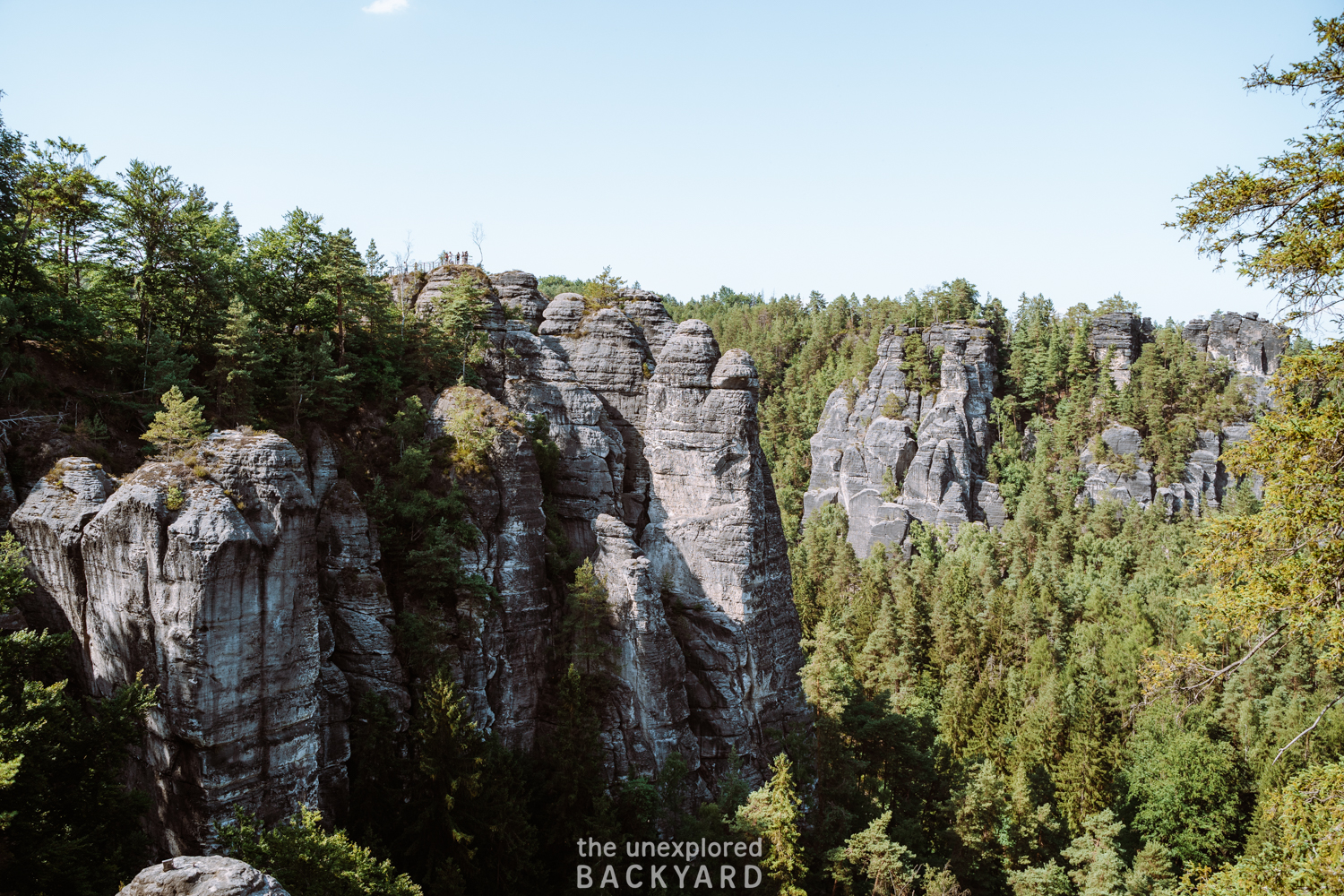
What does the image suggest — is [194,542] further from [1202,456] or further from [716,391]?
[1202,456]

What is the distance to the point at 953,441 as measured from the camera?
76875mm

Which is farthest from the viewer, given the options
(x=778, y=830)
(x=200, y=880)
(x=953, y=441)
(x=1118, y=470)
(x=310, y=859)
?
(x=953, y=441)

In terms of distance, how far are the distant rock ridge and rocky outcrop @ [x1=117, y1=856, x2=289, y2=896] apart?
66935 millimetres

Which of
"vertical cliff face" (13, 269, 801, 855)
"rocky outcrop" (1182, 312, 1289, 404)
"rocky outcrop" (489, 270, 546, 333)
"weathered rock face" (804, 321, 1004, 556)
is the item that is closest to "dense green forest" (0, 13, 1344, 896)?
"vertical cliff face" (13, 269, 801, 855)

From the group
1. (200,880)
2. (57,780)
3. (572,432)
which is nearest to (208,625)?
(57,780)

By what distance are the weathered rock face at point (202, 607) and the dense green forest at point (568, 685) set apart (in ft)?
3.38

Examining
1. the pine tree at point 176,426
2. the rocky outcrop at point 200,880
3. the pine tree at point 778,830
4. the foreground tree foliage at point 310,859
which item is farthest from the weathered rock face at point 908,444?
the rocky outcrop at point 200,880

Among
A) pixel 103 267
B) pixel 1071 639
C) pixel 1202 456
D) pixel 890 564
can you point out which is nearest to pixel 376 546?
pixel 103 267

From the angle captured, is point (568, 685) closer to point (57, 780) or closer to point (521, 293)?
point (57, 780)

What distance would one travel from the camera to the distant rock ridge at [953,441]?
73.8 metres

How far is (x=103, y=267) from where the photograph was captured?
22906mm

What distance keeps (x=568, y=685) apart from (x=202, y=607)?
431 inches

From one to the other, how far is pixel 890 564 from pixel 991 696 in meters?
22.8

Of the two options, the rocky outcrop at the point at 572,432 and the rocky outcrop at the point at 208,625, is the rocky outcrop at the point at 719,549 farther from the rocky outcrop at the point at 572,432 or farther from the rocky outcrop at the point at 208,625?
the rocky outcrop at the point at 208,625
